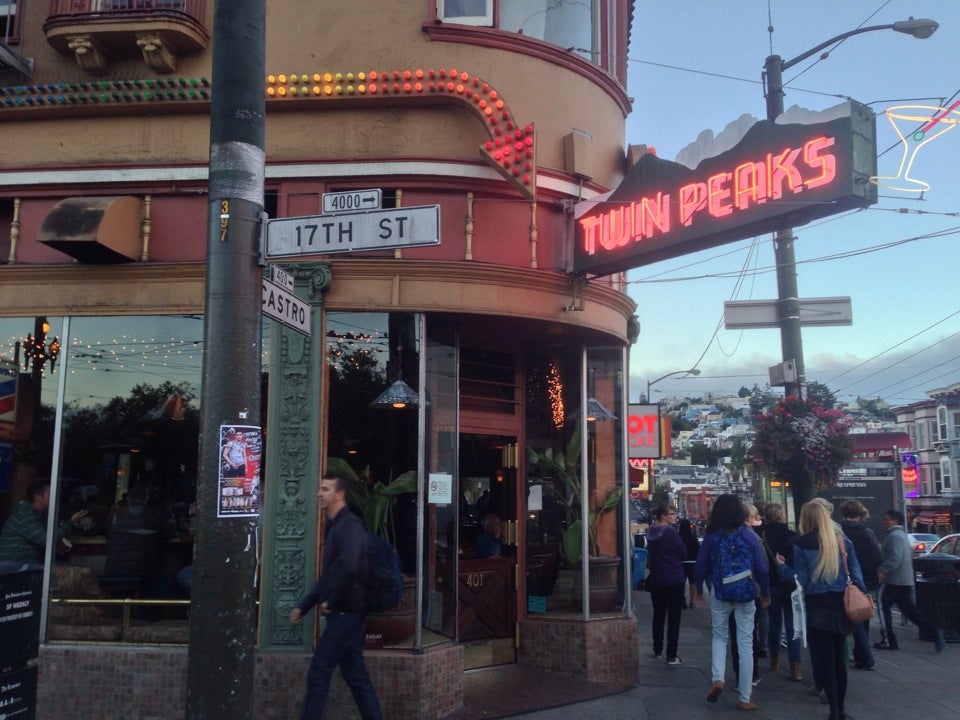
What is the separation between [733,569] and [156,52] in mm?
7062

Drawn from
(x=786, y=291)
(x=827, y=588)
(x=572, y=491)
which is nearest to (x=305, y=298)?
(x=572, y=491)

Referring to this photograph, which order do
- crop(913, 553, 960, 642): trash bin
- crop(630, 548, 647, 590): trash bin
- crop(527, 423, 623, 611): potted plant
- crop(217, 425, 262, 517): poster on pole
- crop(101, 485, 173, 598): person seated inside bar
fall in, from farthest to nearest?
crop(630, 548, 647, 590): trash bin, crop(913, 553, 960, 642): trash bin, crop(527, 423, 623, 611): potted plant, crop(101, 485, 173, 598): person seated inside bar, crop(217, 425, 262, 517): poster on pole

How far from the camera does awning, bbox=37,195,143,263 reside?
7.70 metres

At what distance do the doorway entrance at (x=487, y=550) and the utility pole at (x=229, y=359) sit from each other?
160 inches

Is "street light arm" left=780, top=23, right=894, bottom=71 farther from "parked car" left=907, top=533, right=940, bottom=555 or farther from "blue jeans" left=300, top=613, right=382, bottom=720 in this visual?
"parked car" left=907, top=533, right=940, bottom=555

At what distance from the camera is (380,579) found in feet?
20.2

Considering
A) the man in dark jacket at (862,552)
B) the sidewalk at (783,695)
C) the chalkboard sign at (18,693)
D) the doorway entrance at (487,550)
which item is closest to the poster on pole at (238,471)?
the chalkboard sign at (18,693)

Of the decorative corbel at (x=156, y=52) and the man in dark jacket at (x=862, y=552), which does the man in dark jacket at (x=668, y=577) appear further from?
the decorative corbel at (x=156, y=52)

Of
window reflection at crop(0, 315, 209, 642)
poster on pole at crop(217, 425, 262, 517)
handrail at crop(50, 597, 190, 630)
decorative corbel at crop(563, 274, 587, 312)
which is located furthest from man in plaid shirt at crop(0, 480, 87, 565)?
decorative corbel at crop(563, 274, 587, 312)

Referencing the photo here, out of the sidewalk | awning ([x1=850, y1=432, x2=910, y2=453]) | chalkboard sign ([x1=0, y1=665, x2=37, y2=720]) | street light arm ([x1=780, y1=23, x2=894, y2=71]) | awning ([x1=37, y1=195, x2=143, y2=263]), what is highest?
street light arm ([x1=780, y1=23, x2=894, y2=71])

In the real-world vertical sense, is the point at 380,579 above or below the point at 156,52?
below

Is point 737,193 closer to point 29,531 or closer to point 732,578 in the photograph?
point 732,578

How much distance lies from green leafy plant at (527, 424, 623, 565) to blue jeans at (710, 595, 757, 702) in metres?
1.70

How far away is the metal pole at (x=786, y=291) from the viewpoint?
506 inches
